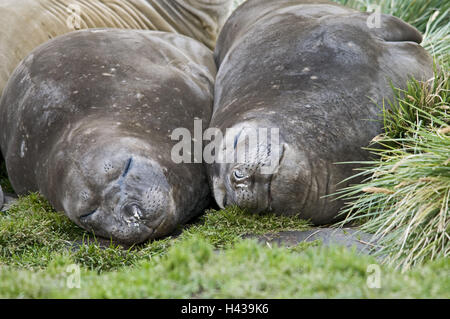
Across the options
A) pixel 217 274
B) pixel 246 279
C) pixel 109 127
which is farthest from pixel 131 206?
pixel 246 279

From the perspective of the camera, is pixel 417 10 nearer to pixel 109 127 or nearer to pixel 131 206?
pixel 109 127

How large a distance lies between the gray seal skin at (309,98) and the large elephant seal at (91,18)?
6.42 feet

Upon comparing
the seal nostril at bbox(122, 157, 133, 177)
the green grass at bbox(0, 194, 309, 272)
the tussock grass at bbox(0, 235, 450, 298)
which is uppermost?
the tussock grass at bbox(0, 235, 450, 298)

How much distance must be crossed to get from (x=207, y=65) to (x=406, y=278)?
314cm

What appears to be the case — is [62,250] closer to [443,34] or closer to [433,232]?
[433,232]

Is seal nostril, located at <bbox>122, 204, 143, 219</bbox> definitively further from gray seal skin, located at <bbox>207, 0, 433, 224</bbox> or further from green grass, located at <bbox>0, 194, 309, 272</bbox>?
gray seal skin, located at <bbox>207, 0, 433, 224</bbox>

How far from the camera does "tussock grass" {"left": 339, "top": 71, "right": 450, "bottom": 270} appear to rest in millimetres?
3693

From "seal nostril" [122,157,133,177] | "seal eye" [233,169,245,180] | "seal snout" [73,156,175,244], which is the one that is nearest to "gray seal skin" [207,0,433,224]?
"seal eye" [233,169,245,180]

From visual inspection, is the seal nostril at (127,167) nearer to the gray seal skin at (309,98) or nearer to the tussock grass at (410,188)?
A: the gray seal skin at (309,98)

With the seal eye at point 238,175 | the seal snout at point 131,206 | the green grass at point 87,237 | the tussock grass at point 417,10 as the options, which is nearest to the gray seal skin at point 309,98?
the seal eye at point 238,175

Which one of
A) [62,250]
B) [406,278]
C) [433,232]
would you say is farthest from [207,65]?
[406,278]

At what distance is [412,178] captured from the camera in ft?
12.9

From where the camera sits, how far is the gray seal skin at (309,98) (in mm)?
4340

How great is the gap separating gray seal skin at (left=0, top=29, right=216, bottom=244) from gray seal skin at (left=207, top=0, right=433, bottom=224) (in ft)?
0.97
